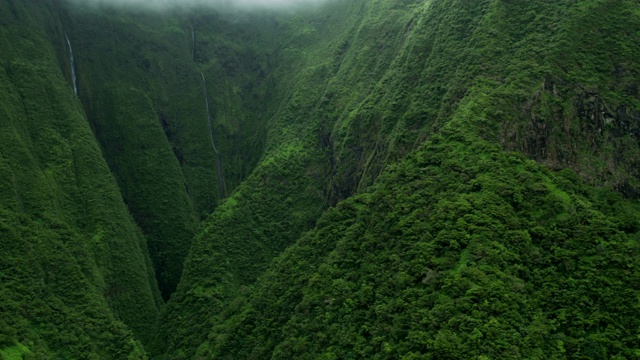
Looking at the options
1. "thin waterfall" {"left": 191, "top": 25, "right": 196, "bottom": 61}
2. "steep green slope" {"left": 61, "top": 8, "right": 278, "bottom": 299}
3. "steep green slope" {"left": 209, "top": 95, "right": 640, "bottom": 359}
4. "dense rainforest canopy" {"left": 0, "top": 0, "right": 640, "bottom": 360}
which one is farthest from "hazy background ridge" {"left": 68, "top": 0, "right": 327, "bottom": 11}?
"steep green slope" {"left": 209, "top": 95, "right": 640, "bottom": 359}

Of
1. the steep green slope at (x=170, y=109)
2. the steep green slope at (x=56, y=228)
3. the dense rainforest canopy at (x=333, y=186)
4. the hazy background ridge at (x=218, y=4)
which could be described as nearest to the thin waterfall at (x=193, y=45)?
the steep green slope at (x=170, y=109)

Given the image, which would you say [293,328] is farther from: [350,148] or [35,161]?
[35,161]

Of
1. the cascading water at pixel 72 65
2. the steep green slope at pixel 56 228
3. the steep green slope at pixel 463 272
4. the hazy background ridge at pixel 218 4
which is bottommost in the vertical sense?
the steep green slope at pixel 463 272

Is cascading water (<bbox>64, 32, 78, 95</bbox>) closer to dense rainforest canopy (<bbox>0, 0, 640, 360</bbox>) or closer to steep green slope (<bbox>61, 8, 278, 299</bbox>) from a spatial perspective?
dense rainforest canopy (<bbox>0, 0, 640, 360</bbox>)

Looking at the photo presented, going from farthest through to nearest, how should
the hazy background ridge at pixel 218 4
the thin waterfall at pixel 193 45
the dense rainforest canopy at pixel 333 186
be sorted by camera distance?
the thin waterfall at pixel 193 45, the hazy background ridge at pixel 218 4, the dense rainforest canopy at pixel 333 186

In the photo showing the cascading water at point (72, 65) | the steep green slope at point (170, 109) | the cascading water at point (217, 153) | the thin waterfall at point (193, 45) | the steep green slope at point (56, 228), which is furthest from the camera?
the thin waterfall at point (193, 45)

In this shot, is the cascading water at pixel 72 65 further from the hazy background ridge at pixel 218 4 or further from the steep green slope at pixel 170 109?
the hazy background ridge at pixel 218 4

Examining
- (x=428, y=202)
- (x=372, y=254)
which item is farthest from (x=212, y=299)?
(x=428, y=202)
